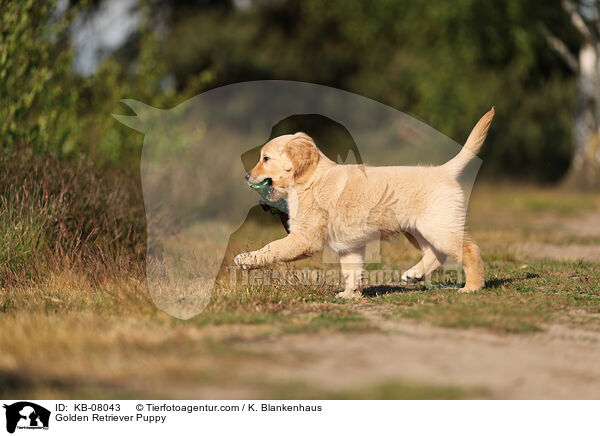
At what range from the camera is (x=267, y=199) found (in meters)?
6.27

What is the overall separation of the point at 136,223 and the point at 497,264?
4.04 m

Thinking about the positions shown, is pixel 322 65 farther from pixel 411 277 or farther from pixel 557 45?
pixel 411 277

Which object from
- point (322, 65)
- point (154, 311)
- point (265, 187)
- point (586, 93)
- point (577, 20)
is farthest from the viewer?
point (322, 65)

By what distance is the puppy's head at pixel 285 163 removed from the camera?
6.05m

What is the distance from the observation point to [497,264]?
800cm

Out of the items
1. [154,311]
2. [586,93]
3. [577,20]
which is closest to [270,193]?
[154,311]

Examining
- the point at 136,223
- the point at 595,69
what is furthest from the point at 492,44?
the point at 136,223

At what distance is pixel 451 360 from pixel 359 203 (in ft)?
7.36

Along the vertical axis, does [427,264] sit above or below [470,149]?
below

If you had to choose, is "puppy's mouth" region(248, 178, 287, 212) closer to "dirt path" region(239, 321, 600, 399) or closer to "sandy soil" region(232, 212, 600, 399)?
"sandy soil" region(232, 212, 600, 399)

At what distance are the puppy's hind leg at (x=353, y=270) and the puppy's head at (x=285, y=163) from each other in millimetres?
759

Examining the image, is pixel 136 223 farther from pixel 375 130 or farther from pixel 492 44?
pixel 492 44

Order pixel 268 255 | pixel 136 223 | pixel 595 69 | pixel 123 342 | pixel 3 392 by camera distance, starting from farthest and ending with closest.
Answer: pixel 595 69
pixel 136 223
pixel 268 255
pixel 123 342
pixel 3 392
